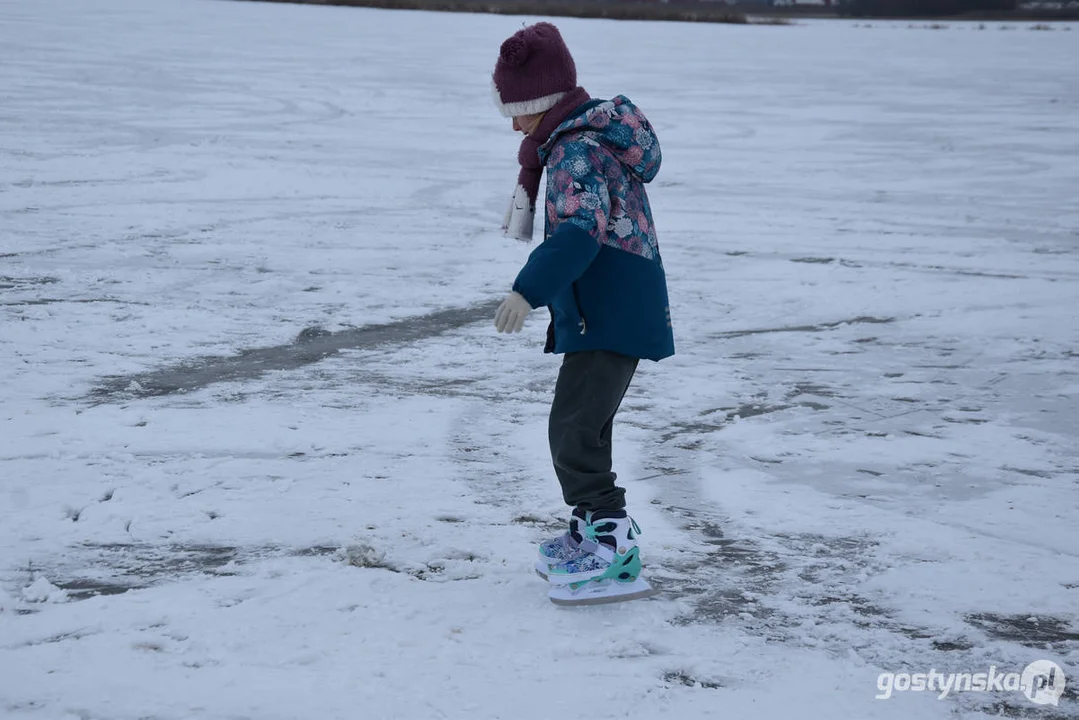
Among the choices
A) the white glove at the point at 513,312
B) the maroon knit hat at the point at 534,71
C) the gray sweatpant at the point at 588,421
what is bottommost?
the gray sweatpant at the point at 588,421

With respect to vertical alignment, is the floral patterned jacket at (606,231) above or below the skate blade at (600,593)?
above

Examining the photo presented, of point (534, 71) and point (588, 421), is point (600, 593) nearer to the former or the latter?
point (588, 421)

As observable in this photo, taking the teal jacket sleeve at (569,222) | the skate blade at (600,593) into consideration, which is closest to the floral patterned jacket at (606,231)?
the teal jacket sleeve at (569,222)

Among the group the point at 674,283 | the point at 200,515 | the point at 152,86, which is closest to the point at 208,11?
the point at 152,86

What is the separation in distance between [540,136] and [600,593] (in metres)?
1.04

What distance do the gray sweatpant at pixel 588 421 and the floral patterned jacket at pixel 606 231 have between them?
5 cm

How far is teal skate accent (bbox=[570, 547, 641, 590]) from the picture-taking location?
2.73 m

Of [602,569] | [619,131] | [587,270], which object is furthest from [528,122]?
[602,569]

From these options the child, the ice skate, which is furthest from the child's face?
the ice skate

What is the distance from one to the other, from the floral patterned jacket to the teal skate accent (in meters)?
0.49

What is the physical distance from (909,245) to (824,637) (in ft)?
15.7

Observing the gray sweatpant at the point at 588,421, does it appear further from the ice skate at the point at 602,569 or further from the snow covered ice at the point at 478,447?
the snow covered ice at the point at 478,447

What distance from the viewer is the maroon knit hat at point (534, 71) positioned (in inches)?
102

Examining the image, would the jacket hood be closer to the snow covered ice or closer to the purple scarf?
the purple scarf
